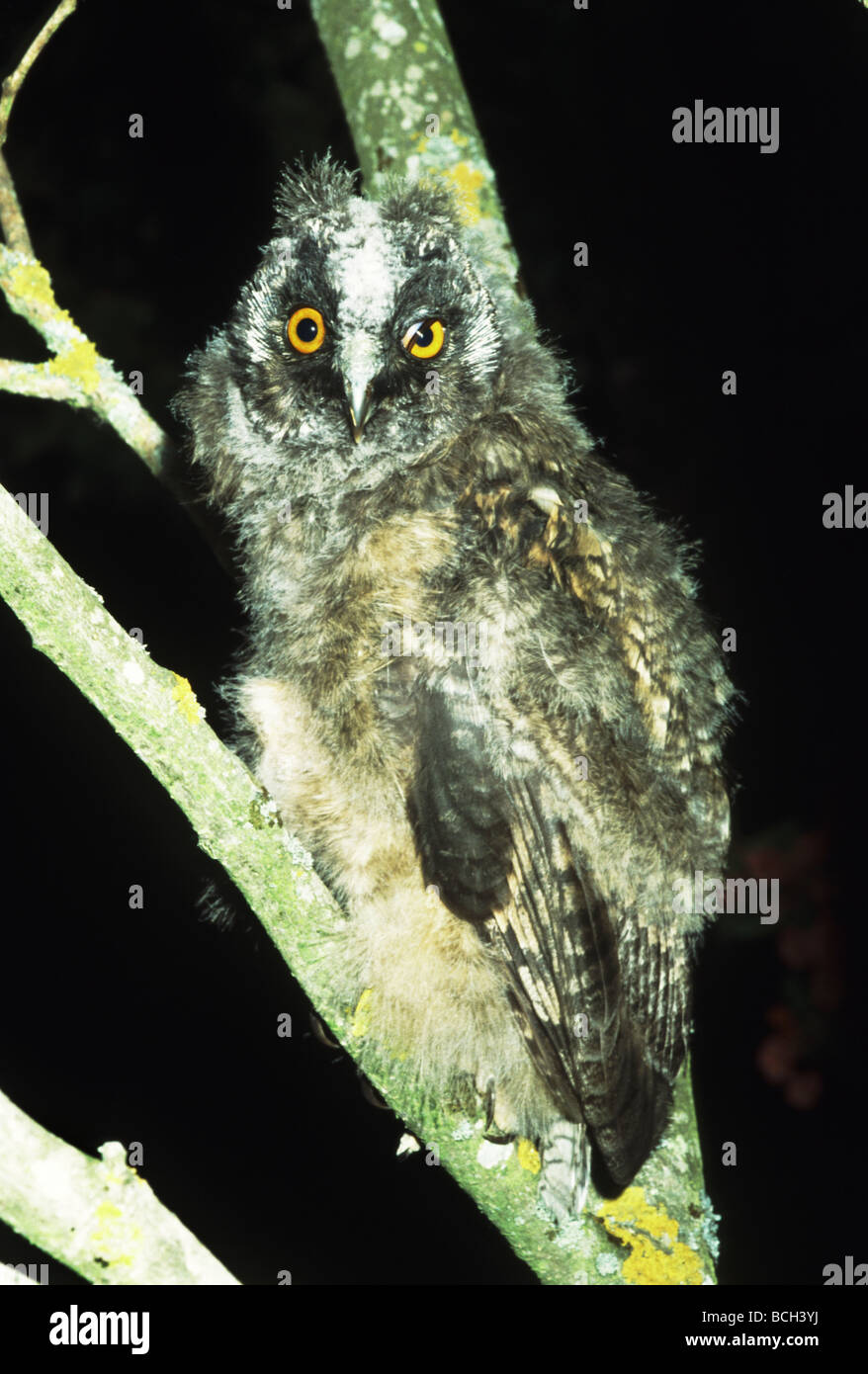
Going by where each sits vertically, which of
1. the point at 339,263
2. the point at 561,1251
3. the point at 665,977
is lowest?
the point at 561,1251

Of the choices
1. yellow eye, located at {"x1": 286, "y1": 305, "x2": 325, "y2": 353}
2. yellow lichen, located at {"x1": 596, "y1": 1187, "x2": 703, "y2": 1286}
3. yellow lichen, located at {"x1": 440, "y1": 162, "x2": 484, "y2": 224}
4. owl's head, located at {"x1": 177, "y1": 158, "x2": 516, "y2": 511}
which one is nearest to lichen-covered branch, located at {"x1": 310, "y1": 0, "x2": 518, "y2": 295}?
yellow lichen, located at {"x1": 440, "y1": 162, "x2": 484, "y2": 224}

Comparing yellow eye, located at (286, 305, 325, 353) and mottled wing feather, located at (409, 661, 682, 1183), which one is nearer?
mottled wing feather, located at (409, 661, 682, 1183)

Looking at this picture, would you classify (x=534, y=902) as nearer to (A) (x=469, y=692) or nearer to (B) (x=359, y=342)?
(A) (x=469, y=692)

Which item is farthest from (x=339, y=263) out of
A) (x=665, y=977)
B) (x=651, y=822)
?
(x=665, y=977)

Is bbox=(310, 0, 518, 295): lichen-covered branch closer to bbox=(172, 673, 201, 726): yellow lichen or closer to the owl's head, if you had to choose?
the owl's head
